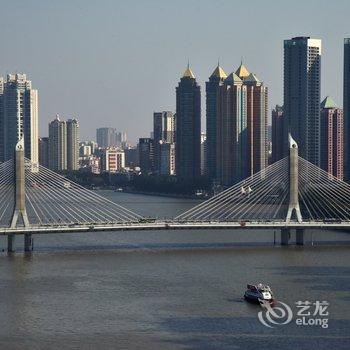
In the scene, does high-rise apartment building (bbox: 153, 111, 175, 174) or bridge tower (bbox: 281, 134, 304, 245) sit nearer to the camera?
bridge tower (bbox: 281, 134, 304, 245)

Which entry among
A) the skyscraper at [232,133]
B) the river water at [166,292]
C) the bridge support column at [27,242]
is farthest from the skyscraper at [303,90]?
the bridge support column at [27,242]

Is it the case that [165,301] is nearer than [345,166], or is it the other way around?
[165,301]

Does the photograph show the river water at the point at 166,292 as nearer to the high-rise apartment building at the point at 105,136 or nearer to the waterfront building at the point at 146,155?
the waterfront building at the point at 146,155

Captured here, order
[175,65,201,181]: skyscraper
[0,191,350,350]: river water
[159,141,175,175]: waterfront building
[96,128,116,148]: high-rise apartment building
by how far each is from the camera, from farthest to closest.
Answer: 1. [96,128,116,148]: high-rise apartment building
2. [159,141,175,175]: waterfront building
3. [175,65,201,181]: skyscraper
4. [0,191,350,350]: river water

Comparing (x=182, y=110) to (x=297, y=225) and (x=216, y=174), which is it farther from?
(x=297, y=225)

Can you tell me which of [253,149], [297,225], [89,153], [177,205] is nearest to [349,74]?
[253,149]

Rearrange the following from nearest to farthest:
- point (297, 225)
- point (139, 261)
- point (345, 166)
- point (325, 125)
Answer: point (139, 261), point (297, 225), point (345, 166), point (325, 125)

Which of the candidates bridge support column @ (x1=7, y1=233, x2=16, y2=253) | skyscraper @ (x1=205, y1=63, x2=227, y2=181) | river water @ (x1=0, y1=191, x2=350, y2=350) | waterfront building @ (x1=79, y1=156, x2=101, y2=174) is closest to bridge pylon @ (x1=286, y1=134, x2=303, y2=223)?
river water @ (x1=0, y1=191, x2=350, y2=350)

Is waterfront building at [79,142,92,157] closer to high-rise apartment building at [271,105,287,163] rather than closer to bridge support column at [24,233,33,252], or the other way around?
high-rise apartment building at [271,105,287,163]
